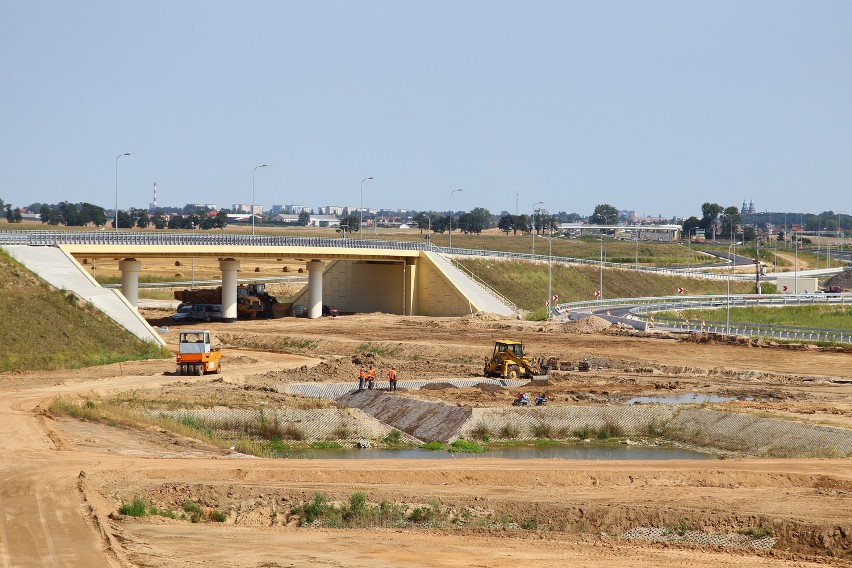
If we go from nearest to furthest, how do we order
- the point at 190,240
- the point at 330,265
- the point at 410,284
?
the point at 190,240, the point at 410,284, the point at 330,265

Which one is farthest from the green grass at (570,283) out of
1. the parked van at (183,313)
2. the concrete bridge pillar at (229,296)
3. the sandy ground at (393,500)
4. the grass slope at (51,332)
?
the sandy ground at (393,500)

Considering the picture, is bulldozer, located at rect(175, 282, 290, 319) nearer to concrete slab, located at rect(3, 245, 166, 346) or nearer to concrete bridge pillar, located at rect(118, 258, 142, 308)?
concrete bridge pillar, located at rect(118, 258, 142, 308)

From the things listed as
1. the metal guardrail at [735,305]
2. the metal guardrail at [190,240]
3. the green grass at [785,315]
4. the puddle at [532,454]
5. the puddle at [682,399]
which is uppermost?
the metal guardrail at [190,240]

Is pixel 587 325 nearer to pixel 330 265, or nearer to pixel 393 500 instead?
pixel 330 265

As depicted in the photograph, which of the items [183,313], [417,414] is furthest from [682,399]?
[183,313]

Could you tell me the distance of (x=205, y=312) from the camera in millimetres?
91188

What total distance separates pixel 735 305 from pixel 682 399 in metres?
52.5

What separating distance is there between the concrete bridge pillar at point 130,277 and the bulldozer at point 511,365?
33.3m

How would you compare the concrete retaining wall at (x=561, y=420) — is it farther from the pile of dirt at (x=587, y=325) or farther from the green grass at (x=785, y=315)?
the green grass at (x=785, y=315)

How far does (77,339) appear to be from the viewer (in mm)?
62594

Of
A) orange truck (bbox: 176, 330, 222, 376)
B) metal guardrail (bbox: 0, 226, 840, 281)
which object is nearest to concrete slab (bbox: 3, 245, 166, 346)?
metal guardrail (bbox: 0, 226, 840, 281)

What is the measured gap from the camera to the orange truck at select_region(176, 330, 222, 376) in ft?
184

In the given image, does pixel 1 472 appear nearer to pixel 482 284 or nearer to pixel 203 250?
pixel 203 250

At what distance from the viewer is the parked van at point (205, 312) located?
90.9 meters
